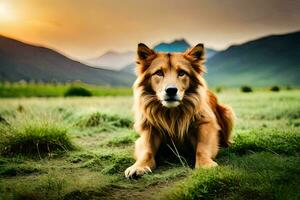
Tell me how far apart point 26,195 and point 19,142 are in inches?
106

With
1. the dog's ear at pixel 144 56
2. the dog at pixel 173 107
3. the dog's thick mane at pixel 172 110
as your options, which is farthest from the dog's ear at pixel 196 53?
the dog's ear at pixel 144 56

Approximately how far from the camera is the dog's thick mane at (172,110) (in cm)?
615

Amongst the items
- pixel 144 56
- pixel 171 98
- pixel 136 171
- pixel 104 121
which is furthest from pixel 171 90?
pixel 104 121

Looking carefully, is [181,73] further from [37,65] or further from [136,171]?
[37,65]

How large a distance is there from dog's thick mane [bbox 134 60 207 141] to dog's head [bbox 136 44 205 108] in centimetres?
1

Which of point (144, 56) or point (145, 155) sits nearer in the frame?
point (145, 155)

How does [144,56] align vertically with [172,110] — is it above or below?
above

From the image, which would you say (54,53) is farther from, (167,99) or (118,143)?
(167,99)

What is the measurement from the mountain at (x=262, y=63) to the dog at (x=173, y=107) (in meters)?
23.6

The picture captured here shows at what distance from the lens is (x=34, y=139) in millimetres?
7105

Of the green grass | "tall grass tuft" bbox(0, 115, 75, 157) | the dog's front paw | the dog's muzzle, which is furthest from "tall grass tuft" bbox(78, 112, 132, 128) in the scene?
the green grass

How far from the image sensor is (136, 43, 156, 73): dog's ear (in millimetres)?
6203

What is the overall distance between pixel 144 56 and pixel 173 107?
0.77 metres

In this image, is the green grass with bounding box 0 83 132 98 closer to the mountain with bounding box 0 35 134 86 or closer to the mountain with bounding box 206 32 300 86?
the mountain with bounding box 0 35 134 86
